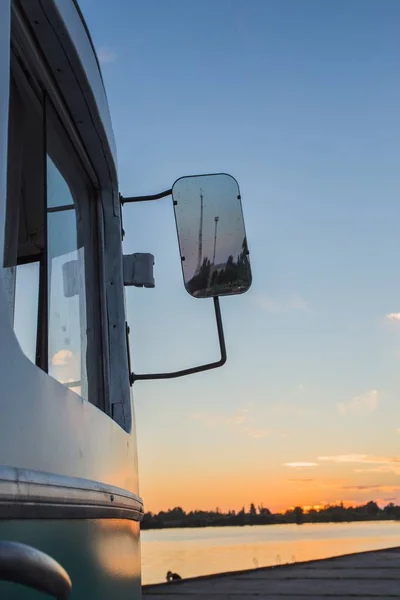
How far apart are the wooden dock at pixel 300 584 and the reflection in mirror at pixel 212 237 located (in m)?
4.07

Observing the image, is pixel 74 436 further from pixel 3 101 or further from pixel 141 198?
pixel 141 198

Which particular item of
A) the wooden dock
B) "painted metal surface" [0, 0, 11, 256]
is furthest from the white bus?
the wooden dock

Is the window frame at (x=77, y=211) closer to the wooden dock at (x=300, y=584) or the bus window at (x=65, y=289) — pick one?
the bus window at (x=65, y=289)

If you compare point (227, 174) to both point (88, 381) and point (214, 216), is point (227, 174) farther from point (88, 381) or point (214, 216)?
point (88, 381)

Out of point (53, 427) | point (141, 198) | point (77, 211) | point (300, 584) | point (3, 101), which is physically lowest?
point (300, 584)

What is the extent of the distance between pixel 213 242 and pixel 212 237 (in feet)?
0.05

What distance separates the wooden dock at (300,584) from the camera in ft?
18.6

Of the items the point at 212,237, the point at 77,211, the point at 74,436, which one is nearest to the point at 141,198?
the point at 77,211

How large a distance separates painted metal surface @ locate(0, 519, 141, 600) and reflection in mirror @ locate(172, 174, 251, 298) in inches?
29.8

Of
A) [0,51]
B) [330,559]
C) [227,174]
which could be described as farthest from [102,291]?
[330,559]

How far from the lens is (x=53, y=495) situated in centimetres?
105

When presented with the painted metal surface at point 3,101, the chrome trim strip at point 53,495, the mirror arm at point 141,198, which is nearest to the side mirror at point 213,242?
the mirror arm at point 141,198

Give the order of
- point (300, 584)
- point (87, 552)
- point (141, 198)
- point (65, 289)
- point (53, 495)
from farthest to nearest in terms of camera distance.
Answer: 1. point (300, 584)
2. point (141, 198)
3. point (65, 289)
4. point (87, 552)
5. point (53, 495)

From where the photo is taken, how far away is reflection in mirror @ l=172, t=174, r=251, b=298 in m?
2.14
